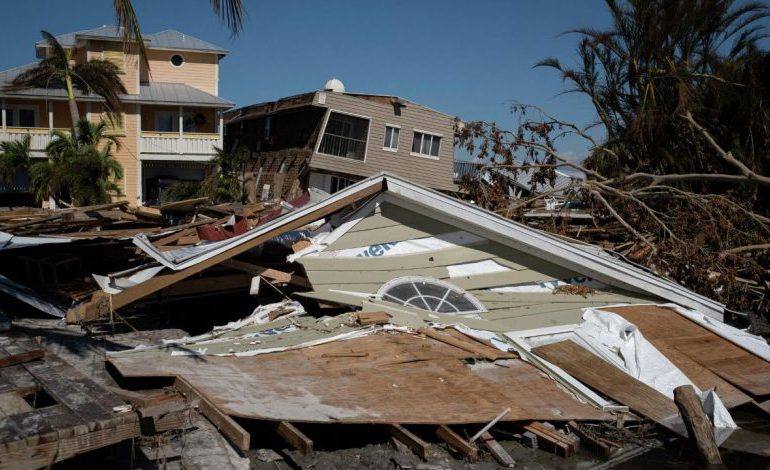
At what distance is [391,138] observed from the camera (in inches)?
1373

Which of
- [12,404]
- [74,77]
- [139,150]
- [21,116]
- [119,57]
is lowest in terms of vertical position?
[139,150]

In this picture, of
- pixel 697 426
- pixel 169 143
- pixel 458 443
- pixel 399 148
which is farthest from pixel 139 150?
pixel 697 426

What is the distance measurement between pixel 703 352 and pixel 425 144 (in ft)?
92.8

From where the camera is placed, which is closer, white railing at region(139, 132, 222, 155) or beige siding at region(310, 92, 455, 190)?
beige siding at region(310, 92, 455, 190)

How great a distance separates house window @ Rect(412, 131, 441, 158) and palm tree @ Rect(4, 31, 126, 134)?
1388 centimetres

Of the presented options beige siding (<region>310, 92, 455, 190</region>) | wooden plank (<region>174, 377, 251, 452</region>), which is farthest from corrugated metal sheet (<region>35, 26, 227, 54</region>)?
wooden plank (<region>174, 377, 251, 452</region>)

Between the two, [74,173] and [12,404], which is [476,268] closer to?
[12,404]

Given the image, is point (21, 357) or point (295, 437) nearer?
point (295, 437)

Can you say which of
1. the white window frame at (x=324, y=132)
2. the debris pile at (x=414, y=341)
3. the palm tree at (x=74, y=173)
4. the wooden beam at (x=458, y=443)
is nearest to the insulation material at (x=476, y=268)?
the debris pile at (x=414, y=341)

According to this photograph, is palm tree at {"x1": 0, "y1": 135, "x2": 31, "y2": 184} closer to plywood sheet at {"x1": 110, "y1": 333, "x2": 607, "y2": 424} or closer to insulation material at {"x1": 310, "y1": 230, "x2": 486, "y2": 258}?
insulation material at {"x1": 310, "y1": 230, "x2": 486, "y2": 258}

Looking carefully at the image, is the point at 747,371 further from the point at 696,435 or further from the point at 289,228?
the point at 289,228

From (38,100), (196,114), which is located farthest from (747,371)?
(38,100)

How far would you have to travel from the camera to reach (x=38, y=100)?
34.0 meters

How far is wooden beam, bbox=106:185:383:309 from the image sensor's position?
26.2ft
